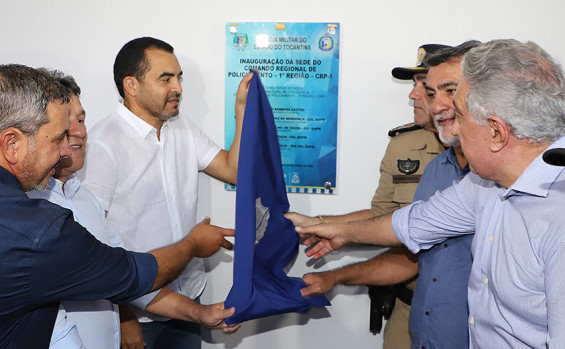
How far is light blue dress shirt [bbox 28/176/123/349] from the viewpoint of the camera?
5.45 feet

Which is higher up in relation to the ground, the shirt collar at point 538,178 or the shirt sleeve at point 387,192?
the shirt collar at point 538,178

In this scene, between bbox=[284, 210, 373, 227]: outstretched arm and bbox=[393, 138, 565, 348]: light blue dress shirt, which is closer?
bbox=[393, 138, 565, 348]: light blue dress shirt

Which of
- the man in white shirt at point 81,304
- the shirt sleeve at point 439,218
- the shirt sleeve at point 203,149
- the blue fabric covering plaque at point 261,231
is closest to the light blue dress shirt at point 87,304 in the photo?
the man in white shirt at point 81,304

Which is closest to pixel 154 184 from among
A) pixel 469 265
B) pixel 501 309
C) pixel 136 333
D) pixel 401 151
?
pixel 136 333

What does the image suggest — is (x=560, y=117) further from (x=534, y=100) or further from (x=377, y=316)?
(x=377, y=316)

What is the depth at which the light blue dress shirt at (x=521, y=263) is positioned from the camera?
1.17m

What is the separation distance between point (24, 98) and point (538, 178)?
4.05ft

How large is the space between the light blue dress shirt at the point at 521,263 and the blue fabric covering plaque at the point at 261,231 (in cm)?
65

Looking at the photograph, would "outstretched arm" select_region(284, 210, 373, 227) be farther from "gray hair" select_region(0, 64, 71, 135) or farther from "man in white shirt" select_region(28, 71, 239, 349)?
"gray hair" select_region(0, 64, 71, 135)

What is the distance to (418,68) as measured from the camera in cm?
224

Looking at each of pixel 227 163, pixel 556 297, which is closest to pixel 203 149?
pixel 227 163

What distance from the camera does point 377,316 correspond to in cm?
250

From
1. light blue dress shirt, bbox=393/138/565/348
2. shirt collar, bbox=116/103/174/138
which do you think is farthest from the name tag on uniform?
shirt collar, bbox=116/103/174/138

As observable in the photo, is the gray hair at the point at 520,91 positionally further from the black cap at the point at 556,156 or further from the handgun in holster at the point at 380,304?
the handgun in holster at the point at 380,304
